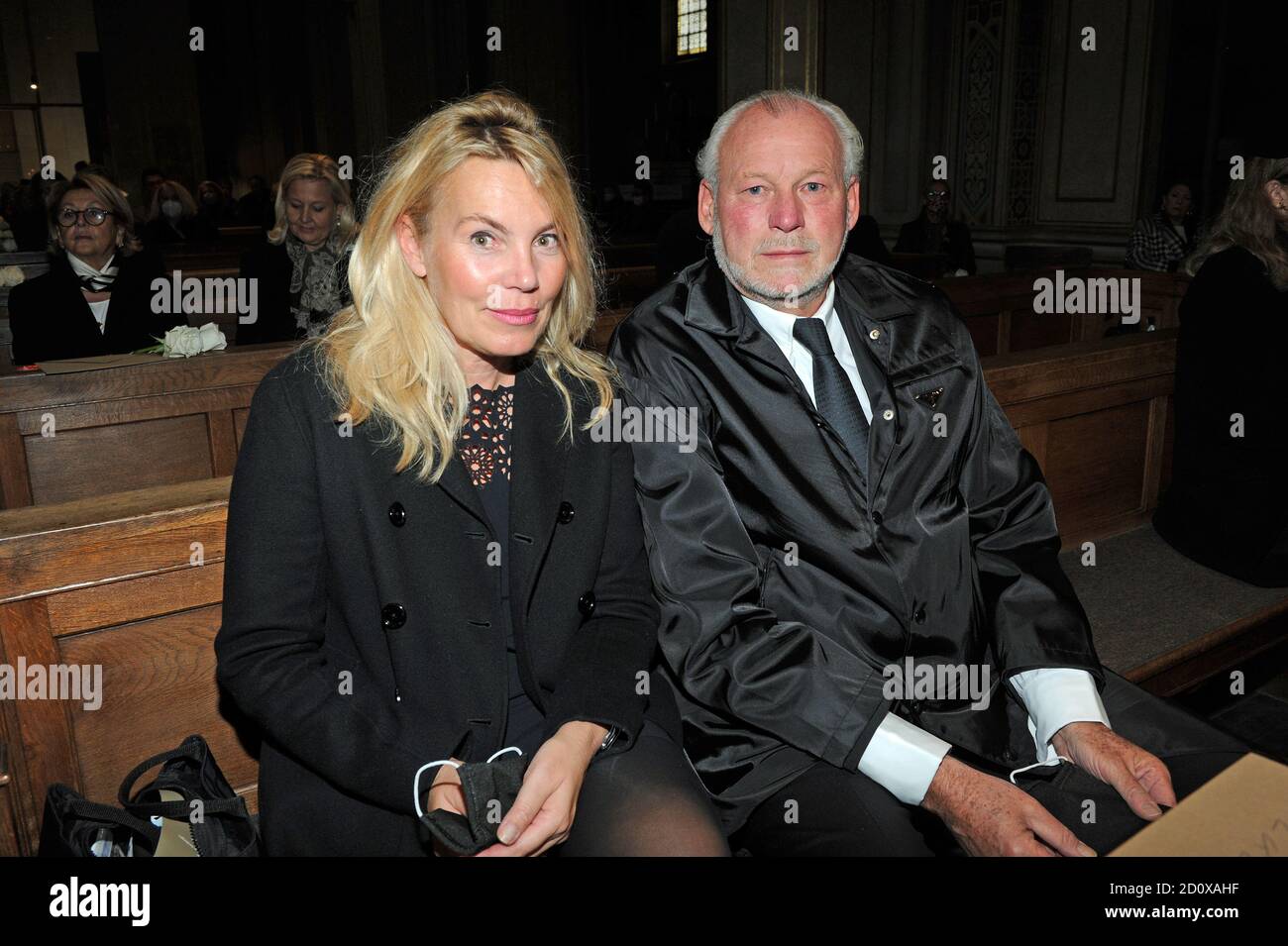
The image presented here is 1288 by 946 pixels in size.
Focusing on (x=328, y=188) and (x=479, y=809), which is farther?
(x=328, y=188)

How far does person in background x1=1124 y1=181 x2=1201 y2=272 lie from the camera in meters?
7.44

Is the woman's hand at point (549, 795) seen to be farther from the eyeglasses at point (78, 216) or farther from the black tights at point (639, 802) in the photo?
the eyeglasses at point (78, 216)

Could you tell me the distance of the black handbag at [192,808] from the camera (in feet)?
4.77

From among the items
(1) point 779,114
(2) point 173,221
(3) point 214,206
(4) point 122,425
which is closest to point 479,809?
(1) point 779,114

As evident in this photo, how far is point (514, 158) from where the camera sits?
159 centimetres

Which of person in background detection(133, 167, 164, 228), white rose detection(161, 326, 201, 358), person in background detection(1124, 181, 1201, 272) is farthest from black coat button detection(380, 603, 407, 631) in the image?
person in background detection(133, 167, 164, 228)

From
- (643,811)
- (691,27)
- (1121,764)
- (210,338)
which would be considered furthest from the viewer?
(691,27)

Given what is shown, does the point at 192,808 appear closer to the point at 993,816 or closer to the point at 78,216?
the point at 993,816

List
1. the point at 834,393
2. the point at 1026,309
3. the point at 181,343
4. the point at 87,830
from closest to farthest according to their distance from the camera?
the point at 87,830 → the point at 834,393 → the point at 181,343 → the point at 1026,309

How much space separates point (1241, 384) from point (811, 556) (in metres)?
1.86

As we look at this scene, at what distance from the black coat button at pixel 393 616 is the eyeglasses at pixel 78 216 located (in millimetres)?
3595

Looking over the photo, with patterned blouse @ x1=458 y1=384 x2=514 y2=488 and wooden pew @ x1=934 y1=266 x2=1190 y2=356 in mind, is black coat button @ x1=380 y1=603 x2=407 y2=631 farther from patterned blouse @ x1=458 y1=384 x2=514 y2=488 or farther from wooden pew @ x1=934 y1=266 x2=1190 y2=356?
wooden pew @ x1=934 y1=266 x2=1190 y2=356

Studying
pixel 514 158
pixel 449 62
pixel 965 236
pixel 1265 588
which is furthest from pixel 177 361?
pixel 449 62

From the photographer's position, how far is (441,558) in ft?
5.15
